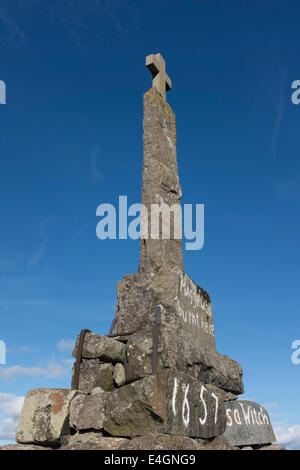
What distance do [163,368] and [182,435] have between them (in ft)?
2.01

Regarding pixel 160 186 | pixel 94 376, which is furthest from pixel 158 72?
pixel 94 376

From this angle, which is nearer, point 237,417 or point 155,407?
point 155,407

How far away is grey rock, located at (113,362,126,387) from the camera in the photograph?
4270 mm

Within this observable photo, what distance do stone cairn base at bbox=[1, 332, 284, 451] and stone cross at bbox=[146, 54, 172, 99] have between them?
3.99 m

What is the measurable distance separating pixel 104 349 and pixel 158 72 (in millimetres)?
4411

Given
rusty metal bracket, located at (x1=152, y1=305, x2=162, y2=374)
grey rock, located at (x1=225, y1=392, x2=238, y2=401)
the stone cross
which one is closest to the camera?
rusty metal bracket, located at (x1=152, y1=305, x2=162, y2=374)

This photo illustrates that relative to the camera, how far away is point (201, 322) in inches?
216

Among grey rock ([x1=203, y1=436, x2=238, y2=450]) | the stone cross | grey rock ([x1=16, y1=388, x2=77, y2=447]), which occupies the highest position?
the stone cross

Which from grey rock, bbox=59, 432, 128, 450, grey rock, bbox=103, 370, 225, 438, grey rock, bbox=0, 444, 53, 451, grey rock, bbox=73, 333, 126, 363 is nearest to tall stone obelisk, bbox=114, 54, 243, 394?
grey rock, bbox=73, 333, 126, 363

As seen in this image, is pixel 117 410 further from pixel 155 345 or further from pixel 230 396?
pixel 230 396

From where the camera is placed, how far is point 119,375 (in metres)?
4.30

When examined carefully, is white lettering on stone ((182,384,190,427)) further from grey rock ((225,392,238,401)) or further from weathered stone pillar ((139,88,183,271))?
grey rock ((225,392,238,401))
